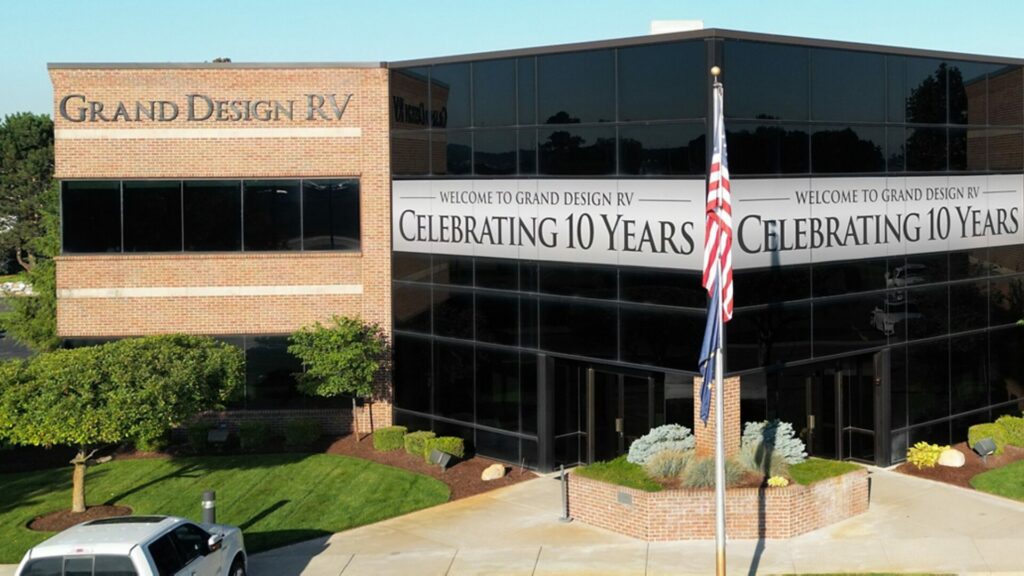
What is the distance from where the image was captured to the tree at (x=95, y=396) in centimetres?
2302

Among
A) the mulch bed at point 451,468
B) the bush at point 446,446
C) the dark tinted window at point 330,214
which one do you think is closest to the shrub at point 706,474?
the mulch bed at point 451,468

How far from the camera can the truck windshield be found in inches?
660

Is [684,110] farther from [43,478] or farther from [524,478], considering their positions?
[43,478]

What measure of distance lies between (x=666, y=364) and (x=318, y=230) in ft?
35.9

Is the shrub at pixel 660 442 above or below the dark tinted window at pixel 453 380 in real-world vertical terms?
below

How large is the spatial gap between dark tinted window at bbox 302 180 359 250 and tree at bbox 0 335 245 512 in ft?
22.7

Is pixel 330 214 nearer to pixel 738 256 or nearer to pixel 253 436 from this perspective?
pixel 253 436

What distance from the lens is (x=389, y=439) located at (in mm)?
30156

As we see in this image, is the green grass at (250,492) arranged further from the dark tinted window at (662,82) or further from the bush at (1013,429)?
the bush at (1013,429)

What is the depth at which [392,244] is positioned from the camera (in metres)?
31.4

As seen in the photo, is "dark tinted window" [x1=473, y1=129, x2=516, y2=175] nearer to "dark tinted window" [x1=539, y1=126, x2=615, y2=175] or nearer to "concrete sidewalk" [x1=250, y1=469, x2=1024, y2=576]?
"dark tinted window" [x1=539, y1=126, x2=615, y2=175]

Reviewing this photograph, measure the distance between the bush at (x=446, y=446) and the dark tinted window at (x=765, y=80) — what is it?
32.5 ft

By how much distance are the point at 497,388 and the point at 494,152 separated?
559 cm

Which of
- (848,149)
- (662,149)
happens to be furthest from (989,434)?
(662,149)
